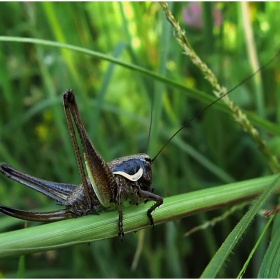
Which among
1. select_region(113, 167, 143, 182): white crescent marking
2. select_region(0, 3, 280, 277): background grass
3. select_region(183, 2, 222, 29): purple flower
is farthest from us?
select_region(183, 2, 222, 29): purple flower

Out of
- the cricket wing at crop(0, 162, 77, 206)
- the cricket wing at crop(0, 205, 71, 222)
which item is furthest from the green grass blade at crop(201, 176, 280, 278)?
the cricket wing at crop(0, 162, 77, 206)

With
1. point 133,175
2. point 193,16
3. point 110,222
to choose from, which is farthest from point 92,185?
point 193,16

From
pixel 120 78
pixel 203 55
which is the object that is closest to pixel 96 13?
pixel 120 78

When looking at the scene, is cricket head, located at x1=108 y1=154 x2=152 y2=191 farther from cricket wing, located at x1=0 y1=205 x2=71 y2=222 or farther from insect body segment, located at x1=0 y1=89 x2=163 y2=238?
cricket wing, located at x1=0 y1=205 x2=71 y2=222

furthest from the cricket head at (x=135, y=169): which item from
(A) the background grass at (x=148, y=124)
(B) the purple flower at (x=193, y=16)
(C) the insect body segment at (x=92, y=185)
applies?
(B) the purple flower at (x=193, y=16)

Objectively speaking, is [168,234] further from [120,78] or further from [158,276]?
[120,78]

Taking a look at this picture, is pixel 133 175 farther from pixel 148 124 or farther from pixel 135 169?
pixel 148 124
